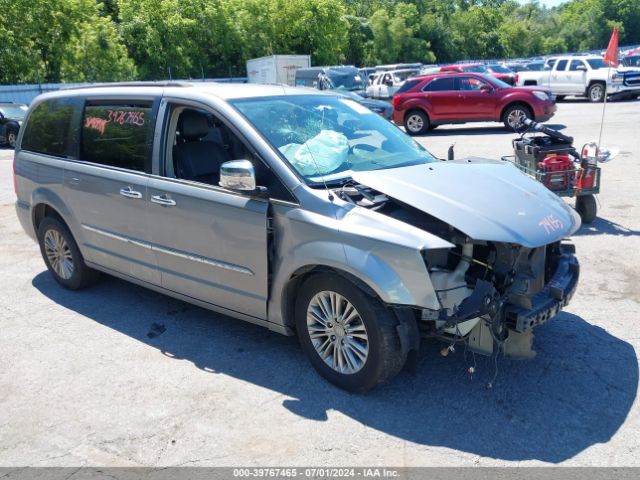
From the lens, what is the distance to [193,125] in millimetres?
5105

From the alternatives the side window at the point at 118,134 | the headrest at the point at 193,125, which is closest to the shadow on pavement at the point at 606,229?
the headrest at the point at 193,125

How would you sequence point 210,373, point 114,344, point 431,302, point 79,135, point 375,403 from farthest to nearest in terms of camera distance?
point 79,135
point 114,344
point 210,373
point 375,403
point 431,302

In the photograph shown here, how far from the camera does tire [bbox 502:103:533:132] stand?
1783cm

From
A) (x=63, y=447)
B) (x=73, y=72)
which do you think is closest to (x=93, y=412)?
A: (x=63, y=447)

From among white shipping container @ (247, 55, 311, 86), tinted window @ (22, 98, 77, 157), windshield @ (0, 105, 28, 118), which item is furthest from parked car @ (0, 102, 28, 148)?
tinted window @ (22, 98, 77, 157)

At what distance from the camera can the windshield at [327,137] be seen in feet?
14.3

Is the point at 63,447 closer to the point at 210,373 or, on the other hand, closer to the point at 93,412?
the point at 93,412

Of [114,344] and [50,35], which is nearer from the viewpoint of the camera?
[114,344]

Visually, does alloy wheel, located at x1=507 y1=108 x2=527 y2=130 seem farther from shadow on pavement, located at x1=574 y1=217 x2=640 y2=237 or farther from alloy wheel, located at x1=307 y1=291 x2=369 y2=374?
alloy wheel, located at x1=307 y1=291 x2=369 y2=374

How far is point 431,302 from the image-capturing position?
3592 millimetres

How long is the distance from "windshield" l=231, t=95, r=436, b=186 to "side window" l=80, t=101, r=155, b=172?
92cm

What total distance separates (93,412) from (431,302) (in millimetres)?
2259

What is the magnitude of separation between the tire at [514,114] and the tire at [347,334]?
15.2 m

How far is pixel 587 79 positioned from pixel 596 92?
66 cm
